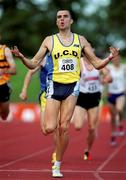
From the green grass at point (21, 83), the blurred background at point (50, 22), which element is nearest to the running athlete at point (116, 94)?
the green grass at point (21, 83)

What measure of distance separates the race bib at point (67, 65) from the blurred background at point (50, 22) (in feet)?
145

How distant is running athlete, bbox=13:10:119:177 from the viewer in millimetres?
10398

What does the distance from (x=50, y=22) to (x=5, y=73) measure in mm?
48097

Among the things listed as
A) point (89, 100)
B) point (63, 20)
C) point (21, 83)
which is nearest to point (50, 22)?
point (21, 83)

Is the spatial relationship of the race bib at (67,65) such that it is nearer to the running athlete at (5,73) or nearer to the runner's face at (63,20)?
the runner's face at (63,20)

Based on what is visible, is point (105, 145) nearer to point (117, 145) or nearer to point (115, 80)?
point (117, 145)

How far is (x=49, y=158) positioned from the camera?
1420 centimetres

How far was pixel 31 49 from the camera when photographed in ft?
190

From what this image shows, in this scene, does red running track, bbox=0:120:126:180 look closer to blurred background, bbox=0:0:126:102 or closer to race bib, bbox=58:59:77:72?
race bib, bbox=58:59:77:72

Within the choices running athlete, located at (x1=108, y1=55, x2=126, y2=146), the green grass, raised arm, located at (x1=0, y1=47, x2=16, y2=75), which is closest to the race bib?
raised arm, located at (x1=0, y1=47, x2=16, y2=75)

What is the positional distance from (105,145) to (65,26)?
26.8 ft

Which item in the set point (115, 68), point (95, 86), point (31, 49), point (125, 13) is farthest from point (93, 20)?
point (95, 86)

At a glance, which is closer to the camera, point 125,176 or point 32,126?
point 125,176

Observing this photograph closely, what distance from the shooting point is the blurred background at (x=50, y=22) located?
58000mm
